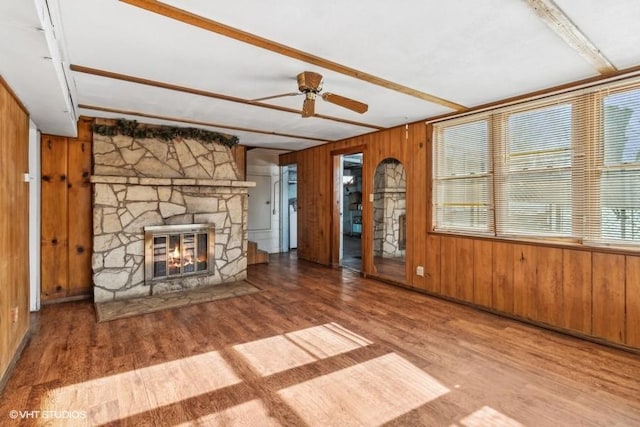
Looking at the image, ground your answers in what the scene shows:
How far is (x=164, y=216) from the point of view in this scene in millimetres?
4461

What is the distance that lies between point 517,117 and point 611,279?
180 cm

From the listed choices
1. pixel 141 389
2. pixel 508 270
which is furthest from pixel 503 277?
pixel 141 389

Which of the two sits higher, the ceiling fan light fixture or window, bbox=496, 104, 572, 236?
the ceiling fan light fixture

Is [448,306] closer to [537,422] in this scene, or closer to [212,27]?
[537,422]

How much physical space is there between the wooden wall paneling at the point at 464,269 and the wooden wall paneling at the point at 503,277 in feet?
0.92

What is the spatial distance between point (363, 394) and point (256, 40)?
252 centimetres

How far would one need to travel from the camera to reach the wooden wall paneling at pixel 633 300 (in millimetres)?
2715

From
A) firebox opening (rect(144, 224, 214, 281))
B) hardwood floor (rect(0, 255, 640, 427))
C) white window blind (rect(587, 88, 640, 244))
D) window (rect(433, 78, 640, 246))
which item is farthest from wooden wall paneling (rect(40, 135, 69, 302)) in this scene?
white window blind (rect(587, 88, 640, 244))

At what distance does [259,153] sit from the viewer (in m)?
7.29

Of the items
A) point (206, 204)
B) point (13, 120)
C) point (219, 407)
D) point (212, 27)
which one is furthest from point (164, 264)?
point (212, 27)

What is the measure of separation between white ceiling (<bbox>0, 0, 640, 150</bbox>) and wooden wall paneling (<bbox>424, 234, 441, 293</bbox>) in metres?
1.79

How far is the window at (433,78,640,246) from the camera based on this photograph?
2.79 m

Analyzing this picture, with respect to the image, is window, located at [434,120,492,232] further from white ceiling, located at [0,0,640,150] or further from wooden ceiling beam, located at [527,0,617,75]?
wooden ceiling beam, located at [527,0,617,75]

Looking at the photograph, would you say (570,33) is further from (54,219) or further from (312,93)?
(54,219)
